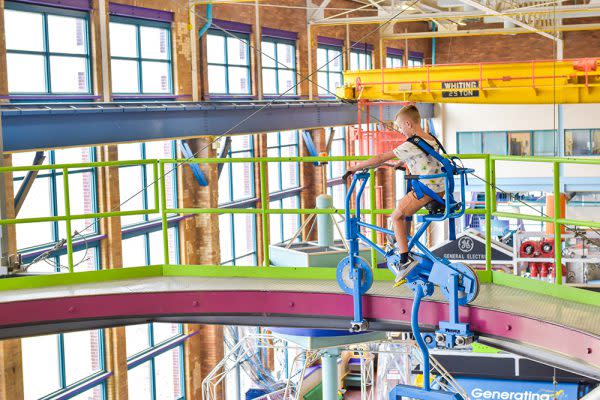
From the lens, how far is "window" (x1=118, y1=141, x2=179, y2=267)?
738 inches

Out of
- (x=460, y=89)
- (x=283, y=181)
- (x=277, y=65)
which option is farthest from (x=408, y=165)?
(x=283, y=181)

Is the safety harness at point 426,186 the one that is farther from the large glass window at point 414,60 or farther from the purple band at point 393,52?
the large glass window at point 414,60

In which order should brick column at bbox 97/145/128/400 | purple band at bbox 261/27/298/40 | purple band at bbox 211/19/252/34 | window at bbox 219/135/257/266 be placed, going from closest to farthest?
brick column at bbox 97/145/128/400, purple band at bbox 211/19/252/34, window at bbox 219/135/257/266, purple band at bbox 261/27/298/40

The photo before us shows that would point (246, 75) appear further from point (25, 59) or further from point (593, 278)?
point (593, 278)

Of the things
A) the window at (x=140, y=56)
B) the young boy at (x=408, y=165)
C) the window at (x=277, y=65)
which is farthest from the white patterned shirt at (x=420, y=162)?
the window at (x=277, y=65)

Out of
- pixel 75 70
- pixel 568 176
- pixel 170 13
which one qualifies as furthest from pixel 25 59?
pixel 568 176

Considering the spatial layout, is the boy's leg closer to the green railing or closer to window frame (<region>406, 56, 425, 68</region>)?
the green railing

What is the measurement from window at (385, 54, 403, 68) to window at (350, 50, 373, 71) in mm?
1527

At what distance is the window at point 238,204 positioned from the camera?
75.3 ft

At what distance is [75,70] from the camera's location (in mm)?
16828

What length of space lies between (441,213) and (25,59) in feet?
33.4

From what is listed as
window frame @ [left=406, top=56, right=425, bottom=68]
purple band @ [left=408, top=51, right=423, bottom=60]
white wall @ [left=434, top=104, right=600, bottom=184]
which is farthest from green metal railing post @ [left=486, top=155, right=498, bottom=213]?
purple band @ [left=408, top=51, right=423, bottom=60]

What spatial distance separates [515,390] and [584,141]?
23408mm

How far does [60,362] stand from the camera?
1681 cm
